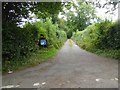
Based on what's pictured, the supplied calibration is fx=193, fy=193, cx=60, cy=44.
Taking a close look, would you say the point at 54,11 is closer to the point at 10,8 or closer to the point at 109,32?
the point at 10,8

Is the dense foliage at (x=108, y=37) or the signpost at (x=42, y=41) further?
the signpost at (x=42, y=41)

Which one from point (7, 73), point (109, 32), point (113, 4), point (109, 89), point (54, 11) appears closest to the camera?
point (109, 89)

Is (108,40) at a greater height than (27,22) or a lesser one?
lesser

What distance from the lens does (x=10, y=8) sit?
1283cm

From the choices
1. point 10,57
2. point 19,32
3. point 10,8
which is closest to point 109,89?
point 10,57

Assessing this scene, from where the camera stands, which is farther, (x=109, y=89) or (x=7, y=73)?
(x=7, y=73)

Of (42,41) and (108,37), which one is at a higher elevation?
(108,37)

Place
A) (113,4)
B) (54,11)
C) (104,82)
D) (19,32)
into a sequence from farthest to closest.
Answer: (54,11), (113,4), (19,32), (104,82)

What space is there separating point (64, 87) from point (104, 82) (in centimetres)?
163

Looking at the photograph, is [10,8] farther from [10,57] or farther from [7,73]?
[7,73]

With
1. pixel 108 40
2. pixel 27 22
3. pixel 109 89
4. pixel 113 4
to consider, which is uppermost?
pixel 113 4

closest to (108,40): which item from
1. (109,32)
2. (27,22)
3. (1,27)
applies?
(109,32)

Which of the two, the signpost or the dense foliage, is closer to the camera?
the dense foliage

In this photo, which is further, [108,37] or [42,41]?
[42,41]
